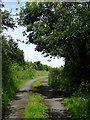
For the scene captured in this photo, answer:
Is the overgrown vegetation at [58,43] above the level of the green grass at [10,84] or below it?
above

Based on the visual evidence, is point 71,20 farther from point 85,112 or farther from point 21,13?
point 21,13

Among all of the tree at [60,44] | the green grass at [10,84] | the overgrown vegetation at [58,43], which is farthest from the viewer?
the tree at [60,44]

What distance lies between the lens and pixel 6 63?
17.7 m

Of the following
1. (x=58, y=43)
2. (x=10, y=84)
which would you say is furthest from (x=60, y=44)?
(x=10, y=84)

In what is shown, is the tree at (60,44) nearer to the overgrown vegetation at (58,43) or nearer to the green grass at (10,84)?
the overgrown vegetation at (58,43)

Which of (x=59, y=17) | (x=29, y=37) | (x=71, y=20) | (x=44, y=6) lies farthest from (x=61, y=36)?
(x=29, y=37)

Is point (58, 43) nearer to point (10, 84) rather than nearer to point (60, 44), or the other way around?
point (60, 44)

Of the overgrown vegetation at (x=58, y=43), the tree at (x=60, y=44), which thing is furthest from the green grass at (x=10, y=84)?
the tree at (x=60, y=44)

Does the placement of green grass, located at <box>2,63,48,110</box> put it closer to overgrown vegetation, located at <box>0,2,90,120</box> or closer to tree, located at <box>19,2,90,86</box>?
overgrown vegetation, located at <box>0,2,90,120</box>

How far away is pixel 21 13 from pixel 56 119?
15.5 m

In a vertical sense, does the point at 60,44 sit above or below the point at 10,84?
above

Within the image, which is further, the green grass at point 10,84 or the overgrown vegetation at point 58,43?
the overgrown vegetation at point 58,43

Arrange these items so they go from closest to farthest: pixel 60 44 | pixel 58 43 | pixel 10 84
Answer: pixel 58 43
pixel 60 44
pixel 10 84

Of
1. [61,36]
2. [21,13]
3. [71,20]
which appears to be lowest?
[61,36]
